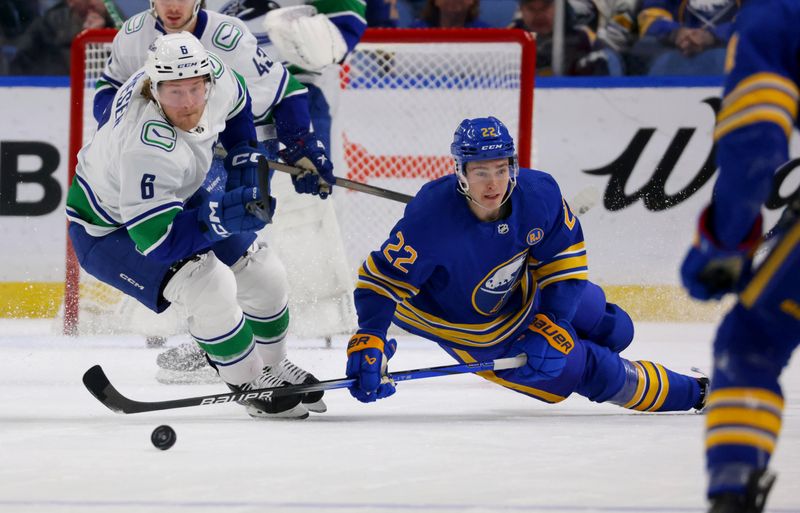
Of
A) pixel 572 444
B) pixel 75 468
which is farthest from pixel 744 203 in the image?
pixel 75 468

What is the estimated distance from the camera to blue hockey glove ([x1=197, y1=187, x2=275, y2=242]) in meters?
2.70

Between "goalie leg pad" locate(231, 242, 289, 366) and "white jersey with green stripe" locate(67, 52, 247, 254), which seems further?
"goalie leg pad" locate(231, 242, 289, 366)

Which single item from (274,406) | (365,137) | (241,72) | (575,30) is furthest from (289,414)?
(575,30)

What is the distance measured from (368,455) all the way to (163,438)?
0.40m

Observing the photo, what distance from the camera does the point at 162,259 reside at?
2844 millimetres

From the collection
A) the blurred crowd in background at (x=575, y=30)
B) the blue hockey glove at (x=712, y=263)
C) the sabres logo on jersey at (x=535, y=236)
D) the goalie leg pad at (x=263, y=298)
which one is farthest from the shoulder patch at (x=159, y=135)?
the blurred crowd in background at (x=575, y=30)

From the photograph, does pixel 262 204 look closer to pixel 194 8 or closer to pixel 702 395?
pixel 194 8

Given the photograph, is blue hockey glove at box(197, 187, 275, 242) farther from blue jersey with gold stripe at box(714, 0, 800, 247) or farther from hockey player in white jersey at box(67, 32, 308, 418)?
blue jersey with gold stripe at box(714, 0, 800, 247)

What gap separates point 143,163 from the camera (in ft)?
9.11

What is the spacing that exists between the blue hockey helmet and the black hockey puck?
0.81m

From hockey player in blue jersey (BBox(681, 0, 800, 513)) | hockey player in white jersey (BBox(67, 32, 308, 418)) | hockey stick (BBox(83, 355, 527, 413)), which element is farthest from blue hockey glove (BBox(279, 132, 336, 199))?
hockey player in blue jersey (BBox(681, 0, 800, 513))

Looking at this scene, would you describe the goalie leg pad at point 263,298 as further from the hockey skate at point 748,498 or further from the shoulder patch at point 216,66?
the hockey skate at point 748,498

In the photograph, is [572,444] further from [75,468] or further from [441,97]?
[441,97]

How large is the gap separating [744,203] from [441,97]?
11.2 feet
